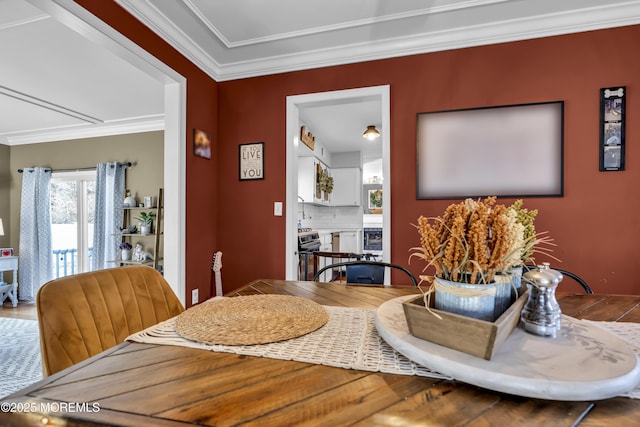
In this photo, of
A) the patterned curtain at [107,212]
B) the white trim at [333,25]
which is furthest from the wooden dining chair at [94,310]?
the patterned curtain at [107,212]

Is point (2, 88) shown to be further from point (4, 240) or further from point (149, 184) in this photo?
point (4, 240)

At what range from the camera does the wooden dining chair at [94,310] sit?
81 centimetres

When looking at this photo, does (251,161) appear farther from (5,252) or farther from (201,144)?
(5,252)

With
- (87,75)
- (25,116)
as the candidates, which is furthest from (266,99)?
(25,116)

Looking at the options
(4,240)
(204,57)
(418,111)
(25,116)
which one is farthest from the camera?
(4,240)

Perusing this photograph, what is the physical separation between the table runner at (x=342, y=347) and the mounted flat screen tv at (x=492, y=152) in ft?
5.40

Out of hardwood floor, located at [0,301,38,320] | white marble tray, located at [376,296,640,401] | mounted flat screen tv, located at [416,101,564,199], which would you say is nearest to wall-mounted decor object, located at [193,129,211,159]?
mounted flat screen tv, located at [416,101,564,199]

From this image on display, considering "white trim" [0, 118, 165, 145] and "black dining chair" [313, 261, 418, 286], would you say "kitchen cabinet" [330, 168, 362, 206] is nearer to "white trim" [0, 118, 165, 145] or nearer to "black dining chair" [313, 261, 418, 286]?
"white trim" [0, 118, 165, 145]

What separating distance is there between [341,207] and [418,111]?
4128mm

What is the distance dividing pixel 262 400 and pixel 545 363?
54 cm

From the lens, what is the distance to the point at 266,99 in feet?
9.43

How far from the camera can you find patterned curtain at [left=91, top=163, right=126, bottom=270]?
4.46 meters

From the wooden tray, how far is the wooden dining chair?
0.89 metres

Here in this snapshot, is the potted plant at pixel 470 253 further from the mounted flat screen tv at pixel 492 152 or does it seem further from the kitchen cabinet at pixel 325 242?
the kitchen cabinet at pixel 325 242
